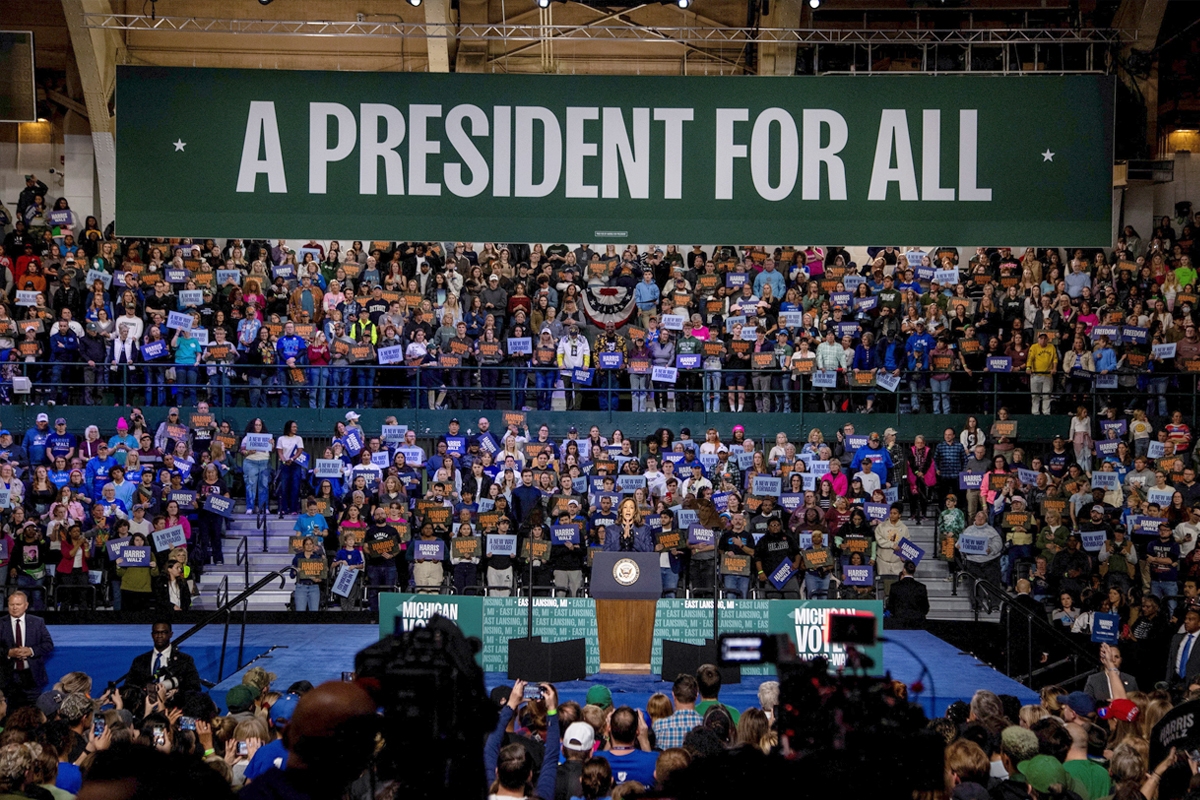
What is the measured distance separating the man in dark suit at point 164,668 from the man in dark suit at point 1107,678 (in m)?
8.26

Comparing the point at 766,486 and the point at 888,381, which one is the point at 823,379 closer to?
the point at 888,381

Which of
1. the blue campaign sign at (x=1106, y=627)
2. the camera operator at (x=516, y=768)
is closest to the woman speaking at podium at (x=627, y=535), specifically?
the blue campaign sign at (x=1106, y=627)

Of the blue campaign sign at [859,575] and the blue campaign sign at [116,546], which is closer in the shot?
the blue campaign sign at [859,575]

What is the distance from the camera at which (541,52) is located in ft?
96.0

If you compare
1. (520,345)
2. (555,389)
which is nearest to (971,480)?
(555,389)

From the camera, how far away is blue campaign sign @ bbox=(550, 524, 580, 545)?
18188 millimetres

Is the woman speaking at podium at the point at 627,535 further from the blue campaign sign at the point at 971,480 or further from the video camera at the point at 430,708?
the video camera at the point at 430,708

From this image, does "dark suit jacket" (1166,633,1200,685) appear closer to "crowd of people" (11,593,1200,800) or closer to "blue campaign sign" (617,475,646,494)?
"crowd of people" (11,593,1200,800)

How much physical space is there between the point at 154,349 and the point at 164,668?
11587 mm

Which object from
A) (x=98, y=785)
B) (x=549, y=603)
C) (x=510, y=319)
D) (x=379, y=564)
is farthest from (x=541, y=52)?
(x=98, y=785)

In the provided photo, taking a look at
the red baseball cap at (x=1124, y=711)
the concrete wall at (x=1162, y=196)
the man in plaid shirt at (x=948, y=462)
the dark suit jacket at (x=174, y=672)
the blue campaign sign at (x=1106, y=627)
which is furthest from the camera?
the concrete wall at (x=1162, y=196)

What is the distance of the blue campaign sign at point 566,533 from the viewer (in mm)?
18188

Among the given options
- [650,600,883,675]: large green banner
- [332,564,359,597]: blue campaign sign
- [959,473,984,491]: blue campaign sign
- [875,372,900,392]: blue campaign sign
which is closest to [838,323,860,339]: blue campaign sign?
[875,372,900,392]: blue campaign sign

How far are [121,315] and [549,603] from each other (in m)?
12.4
